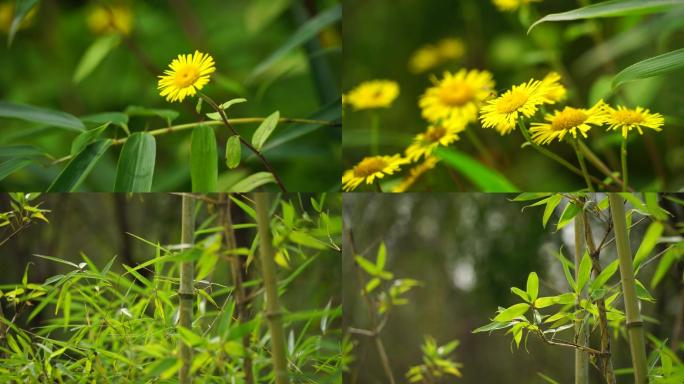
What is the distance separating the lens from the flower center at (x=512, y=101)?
2.18ft

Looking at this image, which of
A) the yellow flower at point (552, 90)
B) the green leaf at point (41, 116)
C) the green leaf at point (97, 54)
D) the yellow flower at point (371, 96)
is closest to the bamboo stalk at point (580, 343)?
the yellow flower at point (552, 90)

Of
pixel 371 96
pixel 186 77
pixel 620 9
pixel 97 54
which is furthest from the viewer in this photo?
pixel 97 54

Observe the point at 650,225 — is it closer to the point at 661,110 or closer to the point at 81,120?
the point at 661,110

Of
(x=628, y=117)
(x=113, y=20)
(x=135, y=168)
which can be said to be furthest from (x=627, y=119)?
(x=113, y=20)

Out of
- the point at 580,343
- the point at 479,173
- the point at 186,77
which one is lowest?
the point at 580,343

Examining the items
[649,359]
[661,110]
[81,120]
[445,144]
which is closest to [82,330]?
[81,120]

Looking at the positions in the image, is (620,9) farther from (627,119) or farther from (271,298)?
(271,298)

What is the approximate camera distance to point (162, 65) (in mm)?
927

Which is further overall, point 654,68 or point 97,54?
point 97,54

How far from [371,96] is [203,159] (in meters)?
0.25

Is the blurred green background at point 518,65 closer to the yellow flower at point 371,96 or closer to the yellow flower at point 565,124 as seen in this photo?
the yellow flower at point 371,96

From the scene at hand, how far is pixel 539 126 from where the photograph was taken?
2.24ft

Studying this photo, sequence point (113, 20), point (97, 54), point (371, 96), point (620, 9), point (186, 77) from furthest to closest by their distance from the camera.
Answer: point (113, 20) < point (97, 54) < point (371, 96) < point (186, 77) < point (620, 9)

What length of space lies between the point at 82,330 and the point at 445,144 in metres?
0.42
